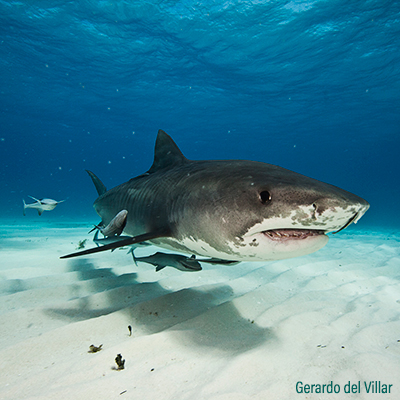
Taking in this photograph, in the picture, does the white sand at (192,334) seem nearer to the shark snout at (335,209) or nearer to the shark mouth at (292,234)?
the shark mouth at (292,234)

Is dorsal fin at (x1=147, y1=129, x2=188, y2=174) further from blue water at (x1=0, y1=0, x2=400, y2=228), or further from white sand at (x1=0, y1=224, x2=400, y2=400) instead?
blue water at (x1=0, y1=0, x2=400, y2=228)

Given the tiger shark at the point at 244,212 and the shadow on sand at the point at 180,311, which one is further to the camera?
the shadow on sand at the point at 180,311

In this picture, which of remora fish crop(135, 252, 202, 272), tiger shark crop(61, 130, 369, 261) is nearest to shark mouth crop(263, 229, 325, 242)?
tiger shark crop(61, 130, 369, 261)

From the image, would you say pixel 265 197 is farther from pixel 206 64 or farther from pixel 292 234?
pixel 206 64

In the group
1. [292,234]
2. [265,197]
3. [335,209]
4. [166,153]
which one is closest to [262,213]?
Result: [265,197]

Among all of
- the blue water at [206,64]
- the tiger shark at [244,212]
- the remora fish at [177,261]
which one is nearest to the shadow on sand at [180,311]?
the remora fish at [177,261]

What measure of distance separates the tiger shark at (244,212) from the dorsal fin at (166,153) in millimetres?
502

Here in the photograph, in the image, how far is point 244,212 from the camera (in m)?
1.93

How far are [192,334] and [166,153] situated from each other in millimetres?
2557

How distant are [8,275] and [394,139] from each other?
194 feet

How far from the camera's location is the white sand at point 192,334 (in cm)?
158

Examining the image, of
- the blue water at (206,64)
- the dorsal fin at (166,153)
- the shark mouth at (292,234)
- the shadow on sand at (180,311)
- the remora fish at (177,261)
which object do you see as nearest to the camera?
the shark mouth at (292,234)

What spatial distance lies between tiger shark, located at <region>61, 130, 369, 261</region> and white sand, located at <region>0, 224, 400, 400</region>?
0.70m

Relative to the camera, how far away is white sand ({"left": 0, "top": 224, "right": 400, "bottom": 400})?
1.58 m
